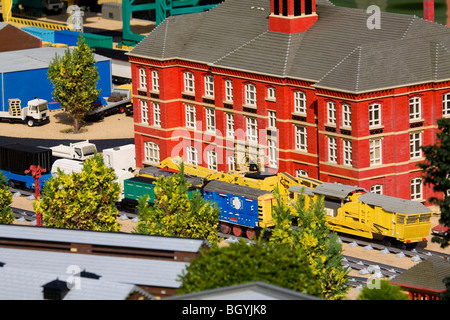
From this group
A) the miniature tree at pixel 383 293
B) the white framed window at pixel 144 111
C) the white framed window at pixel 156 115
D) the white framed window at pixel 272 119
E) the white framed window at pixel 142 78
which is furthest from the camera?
the white framed window at pixel 144 111

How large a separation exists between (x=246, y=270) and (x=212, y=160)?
41504mm

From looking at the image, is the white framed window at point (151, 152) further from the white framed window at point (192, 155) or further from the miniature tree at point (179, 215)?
the miniature tree at point (179, 215)

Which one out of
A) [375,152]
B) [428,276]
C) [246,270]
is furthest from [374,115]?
[246,270]

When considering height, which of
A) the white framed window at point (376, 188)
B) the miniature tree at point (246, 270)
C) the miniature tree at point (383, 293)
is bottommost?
the white framed window at point (376, 188)

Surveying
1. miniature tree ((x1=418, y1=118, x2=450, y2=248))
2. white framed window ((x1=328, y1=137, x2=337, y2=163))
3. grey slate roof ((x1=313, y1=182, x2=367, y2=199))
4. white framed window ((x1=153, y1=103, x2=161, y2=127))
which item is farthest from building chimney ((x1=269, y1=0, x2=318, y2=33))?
miniature tree ((x1=418, y1=118, x2=450, y2=248))

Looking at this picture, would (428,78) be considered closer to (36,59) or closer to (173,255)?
(173,255)

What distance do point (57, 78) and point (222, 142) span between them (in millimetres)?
24487

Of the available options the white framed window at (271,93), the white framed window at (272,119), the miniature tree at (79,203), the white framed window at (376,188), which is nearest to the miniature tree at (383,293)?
the miniature tree at (79,203)

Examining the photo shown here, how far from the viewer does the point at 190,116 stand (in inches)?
3794

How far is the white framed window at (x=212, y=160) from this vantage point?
94562mm

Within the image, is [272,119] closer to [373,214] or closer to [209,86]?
[209,86]

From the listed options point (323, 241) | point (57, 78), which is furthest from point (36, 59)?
point (323, 241)

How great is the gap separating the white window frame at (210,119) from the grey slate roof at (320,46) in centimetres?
397

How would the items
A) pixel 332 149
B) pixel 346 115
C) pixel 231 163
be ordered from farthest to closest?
pixel 231 163 → pixel 332 149 → pixel 346 115
